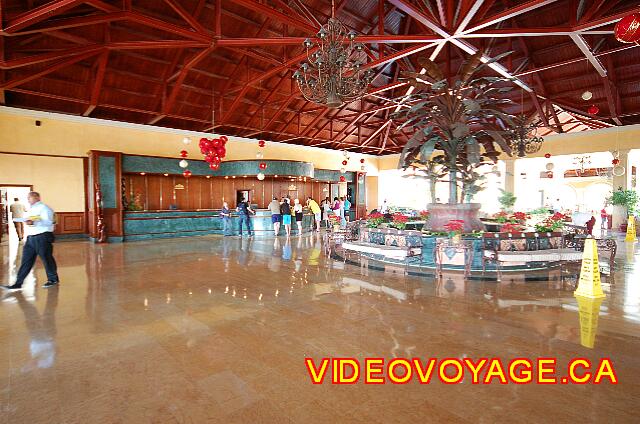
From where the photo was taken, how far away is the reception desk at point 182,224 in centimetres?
1121

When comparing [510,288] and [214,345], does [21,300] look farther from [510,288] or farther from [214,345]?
[510,288]

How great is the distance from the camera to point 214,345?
2.96 meters

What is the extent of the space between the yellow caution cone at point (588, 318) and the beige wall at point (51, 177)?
13.5 m

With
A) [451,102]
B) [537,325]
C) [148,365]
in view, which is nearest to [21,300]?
[148,365]

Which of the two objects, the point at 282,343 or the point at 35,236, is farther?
the point at 35,236

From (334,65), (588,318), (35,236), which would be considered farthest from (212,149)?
(588,318)

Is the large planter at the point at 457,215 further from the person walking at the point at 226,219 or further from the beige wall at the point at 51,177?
the beige wall at the point at 51,177

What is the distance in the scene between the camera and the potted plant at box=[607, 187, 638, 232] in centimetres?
1302

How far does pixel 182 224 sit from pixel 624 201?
17235mm

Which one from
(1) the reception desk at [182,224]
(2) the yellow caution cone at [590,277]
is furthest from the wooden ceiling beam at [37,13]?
(2) the yellow caution cone at [590,277]

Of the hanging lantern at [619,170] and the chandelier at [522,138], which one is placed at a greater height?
the chandelier at [522,138]

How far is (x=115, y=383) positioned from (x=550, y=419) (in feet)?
9.20

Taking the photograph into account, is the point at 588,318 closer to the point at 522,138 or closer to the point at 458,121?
the point at 458,121

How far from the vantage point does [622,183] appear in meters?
13.6
